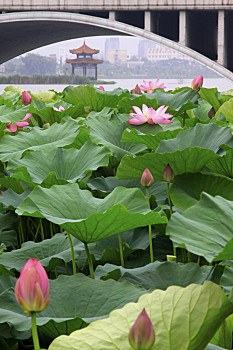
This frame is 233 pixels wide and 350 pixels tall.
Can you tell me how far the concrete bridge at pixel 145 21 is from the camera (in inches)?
469

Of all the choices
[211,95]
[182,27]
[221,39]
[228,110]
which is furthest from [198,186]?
[182,27]

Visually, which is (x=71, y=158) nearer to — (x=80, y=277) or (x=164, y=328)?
(x=80, y=277)

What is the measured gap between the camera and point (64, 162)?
0.86 metres

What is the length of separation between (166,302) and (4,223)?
1.57 feet

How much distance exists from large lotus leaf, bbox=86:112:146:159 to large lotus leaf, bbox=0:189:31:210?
0.20m

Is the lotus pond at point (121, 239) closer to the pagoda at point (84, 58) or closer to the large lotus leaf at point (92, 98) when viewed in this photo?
the large lotus leaf at point (92, 98)

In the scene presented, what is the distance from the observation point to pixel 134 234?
73cm

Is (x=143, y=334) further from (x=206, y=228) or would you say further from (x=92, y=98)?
(x=92, y=98)

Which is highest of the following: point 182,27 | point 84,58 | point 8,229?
point 182,27

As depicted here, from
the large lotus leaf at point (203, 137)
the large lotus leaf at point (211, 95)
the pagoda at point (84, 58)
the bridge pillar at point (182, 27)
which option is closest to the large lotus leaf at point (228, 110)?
the large lotus leaf at point (211, 95)

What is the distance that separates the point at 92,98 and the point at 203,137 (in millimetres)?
729

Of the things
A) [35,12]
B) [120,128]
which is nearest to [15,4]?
[35,12]

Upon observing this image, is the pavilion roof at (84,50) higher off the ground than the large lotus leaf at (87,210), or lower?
lower

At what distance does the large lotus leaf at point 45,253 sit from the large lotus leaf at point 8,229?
55 mm
